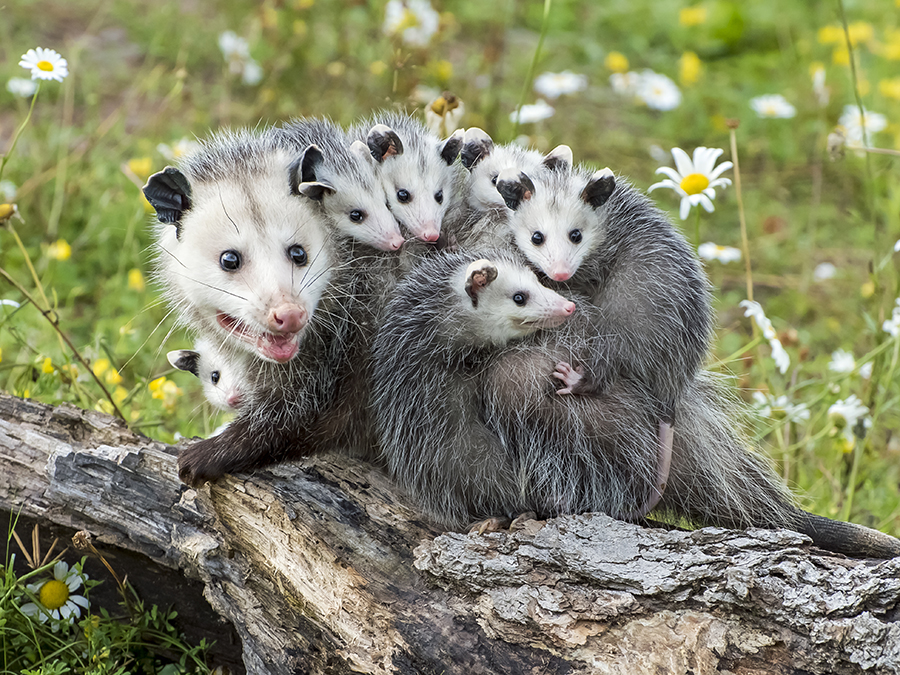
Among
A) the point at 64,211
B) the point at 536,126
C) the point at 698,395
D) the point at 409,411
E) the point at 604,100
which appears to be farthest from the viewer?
the point at 604,100

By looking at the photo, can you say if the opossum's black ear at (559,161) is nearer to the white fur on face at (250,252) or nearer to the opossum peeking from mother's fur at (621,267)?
the opossum peeking from mother's fur at (621,267)

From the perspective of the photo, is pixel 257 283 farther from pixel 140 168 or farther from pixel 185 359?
pixel 140 168

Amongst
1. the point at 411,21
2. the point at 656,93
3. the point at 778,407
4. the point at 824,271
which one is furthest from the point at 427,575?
the point at 656,93

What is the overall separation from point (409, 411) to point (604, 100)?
3.35m

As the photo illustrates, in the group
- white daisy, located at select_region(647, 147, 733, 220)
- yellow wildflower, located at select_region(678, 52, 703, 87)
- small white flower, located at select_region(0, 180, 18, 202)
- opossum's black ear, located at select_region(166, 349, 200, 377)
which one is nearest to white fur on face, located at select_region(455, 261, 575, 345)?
white daisy, located at select_region(647, 147, 733, 220)

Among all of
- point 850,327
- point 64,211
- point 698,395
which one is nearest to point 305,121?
point 698,395

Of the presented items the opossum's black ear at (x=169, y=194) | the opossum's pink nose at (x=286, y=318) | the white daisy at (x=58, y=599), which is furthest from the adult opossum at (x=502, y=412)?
the white daisy at (x=58, y=599)

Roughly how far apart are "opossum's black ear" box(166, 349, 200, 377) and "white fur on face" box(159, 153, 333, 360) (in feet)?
0.63

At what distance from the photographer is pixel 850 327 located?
124 inches

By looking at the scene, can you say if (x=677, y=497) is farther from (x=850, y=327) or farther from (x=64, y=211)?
(x=64, y=211)

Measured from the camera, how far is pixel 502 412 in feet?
5.27

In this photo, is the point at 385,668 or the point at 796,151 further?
the point at 796,151

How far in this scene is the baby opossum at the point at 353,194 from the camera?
1.71 meters

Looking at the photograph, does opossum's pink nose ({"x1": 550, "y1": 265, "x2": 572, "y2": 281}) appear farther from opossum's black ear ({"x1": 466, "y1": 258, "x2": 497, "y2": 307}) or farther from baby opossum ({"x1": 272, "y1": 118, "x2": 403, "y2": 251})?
baby opossum ({"x1": 272, "y1": 118, "x2": 403, "y2": 251})
